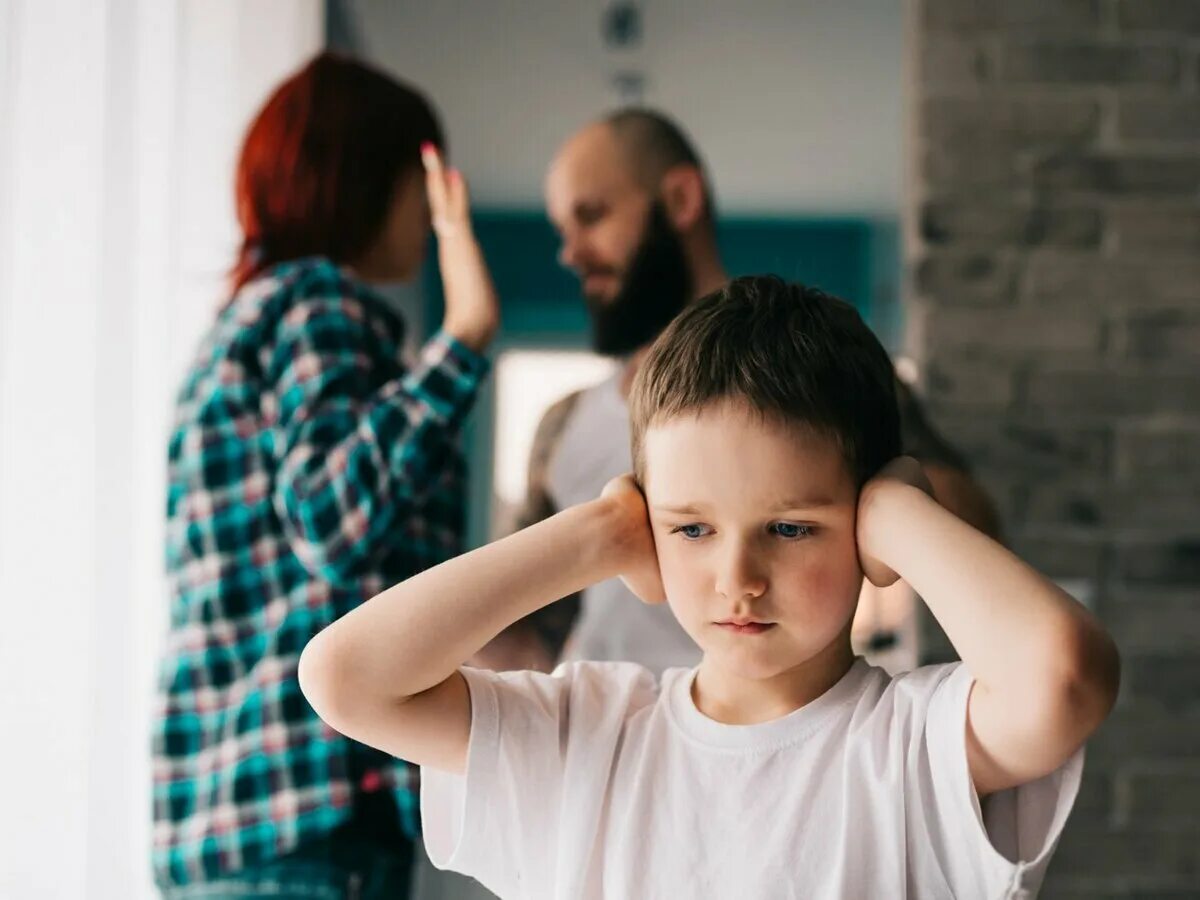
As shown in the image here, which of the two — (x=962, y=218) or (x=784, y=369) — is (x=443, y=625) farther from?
(x=962, y=218)

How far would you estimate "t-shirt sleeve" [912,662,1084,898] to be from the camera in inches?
25.7

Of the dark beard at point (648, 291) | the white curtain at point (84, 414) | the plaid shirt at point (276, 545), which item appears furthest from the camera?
the dark beard at point (648, 291)

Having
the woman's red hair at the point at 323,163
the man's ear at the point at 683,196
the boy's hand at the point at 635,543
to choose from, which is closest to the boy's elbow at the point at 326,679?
the boy's hand at the point at 635,543

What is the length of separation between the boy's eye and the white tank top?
0.44 meters

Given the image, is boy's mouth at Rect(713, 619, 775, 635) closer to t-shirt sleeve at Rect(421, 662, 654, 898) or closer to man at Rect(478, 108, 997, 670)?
t-shirt sleeve at Rect(421, 662, 654, 898)

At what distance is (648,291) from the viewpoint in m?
1.46

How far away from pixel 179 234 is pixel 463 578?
3.06 feet

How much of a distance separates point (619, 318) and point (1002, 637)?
2.96ft

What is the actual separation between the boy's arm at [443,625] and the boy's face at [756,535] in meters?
0.05

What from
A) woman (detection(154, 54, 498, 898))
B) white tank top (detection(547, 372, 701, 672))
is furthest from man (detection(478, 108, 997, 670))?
woman (detection(154, 54, 498, 898))

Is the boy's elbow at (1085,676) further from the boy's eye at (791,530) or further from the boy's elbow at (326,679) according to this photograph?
the boy's elbow at (326,679)

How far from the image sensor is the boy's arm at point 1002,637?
1.99ft

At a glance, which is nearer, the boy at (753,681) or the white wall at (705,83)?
the boy at (753,681)

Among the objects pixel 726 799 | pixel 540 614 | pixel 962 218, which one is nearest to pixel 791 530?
pixel 726 799
